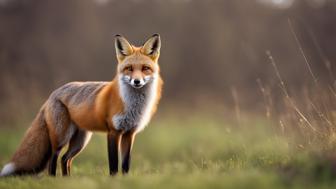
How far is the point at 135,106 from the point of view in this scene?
5.70 meters

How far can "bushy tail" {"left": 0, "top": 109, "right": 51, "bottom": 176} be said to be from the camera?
6.17 m

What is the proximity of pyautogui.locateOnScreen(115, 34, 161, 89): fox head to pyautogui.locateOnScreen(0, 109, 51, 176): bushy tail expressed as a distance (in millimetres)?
1468

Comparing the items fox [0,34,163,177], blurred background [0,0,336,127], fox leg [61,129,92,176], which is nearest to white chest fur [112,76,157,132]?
fox [0,34,163,177]

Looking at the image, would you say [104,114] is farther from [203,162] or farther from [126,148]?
[203,162]

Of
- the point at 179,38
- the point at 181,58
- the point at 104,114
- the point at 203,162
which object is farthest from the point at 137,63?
the point at 179,38

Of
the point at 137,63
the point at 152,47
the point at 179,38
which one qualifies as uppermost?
the point at 179,38

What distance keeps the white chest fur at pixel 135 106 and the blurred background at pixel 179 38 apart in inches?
337

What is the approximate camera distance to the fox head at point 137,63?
17.8 ft

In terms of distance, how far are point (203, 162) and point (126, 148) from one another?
2.99 feet

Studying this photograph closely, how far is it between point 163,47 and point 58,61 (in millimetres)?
3568

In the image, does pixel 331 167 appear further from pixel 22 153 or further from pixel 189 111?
pixel 189 111

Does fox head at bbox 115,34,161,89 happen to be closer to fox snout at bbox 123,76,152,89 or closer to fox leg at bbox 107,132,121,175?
fox snout at bbox 123,76,152,89

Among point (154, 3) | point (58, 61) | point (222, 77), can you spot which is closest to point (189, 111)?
point (222, 77)

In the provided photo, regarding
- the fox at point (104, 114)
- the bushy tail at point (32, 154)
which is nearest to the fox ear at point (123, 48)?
the fox at point (104, 114)
